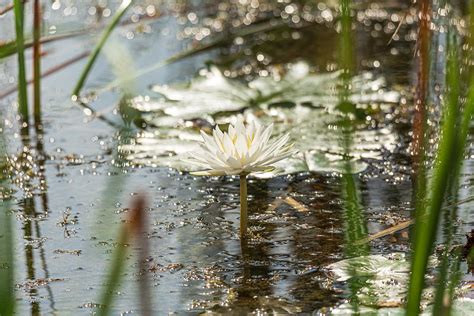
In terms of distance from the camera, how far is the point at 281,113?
11.3 feet

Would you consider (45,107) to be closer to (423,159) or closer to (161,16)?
(161,16)

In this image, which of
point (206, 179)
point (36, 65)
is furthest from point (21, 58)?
point (206, 179)

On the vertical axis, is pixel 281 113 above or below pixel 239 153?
above

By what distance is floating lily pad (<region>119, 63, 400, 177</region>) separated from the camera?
304cm

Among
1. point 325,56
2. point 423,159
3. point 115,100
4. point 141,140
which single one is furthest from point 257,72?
point 423,159

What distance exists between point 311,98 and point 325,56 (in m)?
0.65

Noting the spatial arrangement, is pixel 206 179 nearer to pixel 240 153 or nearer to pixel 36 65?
pixel 240 153

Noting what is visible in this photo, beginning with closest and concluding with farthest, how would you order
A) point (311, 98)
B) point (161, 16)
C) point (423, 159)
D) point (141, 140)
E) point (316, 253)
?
point (423, 159), point (316, 253), point (141, 140), point (311, 98), point (161, 16)

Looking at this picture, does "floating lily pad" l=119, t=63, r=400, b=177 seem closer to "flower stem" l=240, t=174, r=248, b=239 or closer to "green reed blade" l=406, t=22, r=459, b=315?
"flower stem" l=240, t=174, r=248, b=239

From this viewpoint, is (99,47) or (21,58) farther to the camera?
(99,47)

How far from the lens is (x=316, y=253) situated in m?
2.35

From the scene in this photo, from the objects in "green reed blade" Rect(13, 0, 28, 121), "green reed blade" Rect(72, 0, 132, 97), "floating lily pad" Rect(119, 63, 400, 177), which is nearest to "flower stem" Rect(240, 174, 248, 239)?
"floating lily pad" Rect(119, 63, 400, 177)

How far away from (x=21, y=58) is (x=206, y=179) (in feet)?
2.31

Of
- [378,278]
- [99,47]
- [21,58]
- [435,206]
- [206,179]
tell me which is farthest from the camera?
[99,47]
